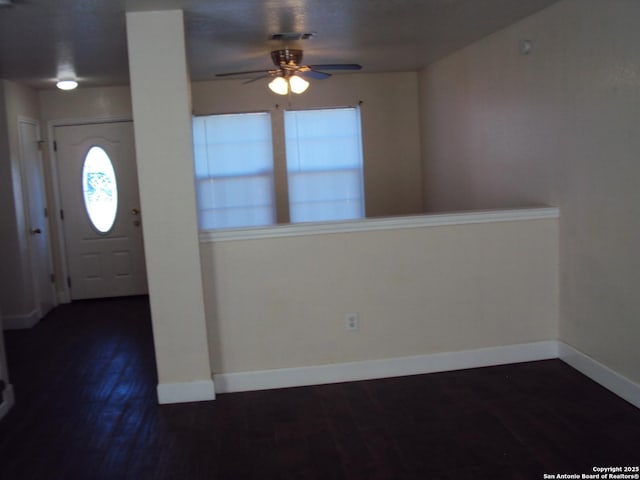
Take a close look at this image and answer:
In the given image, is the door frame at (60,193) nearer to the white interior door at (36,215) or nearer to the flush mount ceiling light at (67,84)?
the white interior door at (36,215)

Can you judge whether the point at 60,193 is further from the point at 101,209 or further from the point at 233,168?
the point at 233,168

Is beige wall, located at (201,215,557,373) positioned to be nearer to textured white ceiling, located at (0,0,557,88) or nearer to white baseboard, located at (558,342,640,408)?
white baseboard, located at (558,342,640,408)

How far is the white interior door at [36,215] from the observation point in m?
6.04

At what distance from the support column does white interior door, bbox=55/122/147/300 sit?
3208mm

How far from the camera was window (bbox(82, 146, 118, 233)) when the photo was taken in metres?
6.73

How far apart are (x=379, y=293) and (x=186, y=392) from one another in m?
1.34

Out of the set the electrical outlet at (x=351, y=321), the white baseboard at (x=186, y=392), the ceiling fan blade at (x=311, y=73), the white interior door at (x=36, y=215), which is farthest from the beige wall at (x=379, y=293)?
the white interior door at (x=36, y=215)

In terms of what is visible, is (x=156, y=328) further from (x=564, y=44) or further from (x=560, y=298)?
(x=564, y=44)

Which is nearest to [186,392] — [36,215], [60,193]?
[36,215]

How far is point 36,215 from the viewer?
20.6 feet

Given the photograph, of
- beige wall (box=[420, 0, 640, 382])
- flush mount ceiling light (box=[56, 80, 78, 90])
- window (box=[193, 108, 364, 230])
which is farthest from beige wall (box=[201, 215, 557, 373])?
flush mount ceiling light (box=[56, 80, 78, 90])

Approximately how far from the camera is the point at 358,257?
13.0 ft

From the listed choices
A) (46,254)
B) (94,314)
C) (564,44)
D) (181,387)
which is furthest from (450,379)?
(46,254)

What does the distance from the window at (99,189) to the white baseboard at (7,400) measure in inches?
122
